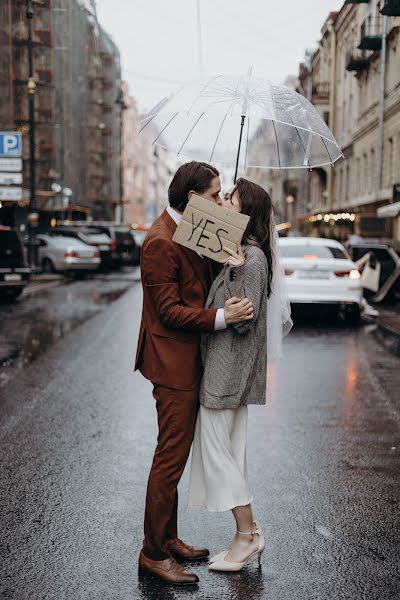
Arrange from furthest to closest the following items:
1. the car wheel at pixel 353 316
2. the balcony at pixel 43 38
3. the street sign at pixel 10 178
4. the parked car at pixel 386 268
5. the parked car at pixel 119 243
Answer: the balcony at pixel 43 38 < the parked car at pixel 119 243 < the street sign at pixel 10 178 < the parked car at pixel 386 268 < the car wheel at pixel 353 316

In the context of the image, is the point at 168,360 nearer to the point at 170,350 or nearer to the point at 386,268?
the point at 170,350

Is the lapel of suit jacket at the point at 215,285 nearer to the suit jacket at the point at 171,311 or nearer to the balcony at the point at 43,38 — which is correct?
the suit jacket at the point at 171,311

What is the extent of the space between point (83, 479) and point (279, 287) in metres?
2.26

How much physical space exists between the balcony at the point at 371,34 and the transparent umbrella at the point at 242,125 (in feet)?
103

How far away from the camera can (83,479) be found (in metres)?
5.46

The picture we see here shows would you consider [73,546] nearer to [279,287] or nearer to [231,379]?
[231,379]

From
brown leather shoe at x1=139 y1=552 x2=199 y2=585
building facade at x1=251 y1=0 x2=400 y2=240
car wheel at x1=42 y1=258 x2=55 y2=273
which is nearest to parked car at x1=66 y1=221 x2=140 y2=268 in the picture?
car wheel at x1=42 y1=258 x2=55 y2=273

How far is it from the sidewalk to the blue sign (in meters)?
13.0

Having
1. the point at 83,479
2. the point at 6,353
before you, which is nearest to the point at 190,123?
the point at 83,479

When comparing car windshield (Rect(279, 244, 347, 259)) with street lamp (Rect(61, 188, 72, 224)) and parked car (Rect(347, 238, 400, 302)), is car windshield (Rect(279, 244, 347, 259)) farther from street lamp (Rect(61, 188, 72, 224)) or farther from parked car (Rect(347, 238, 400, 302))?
street lamp (Rect(61, 188, 72, 224))

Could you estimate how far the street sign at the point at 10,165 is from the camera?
82.1 feet

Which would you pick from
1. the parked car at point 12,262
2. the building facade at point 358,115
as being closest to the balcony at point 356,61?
the building facade at point 358,115

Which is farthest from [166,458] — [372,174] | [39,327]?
[372,174]

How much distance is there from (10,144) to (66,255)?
225 inches
